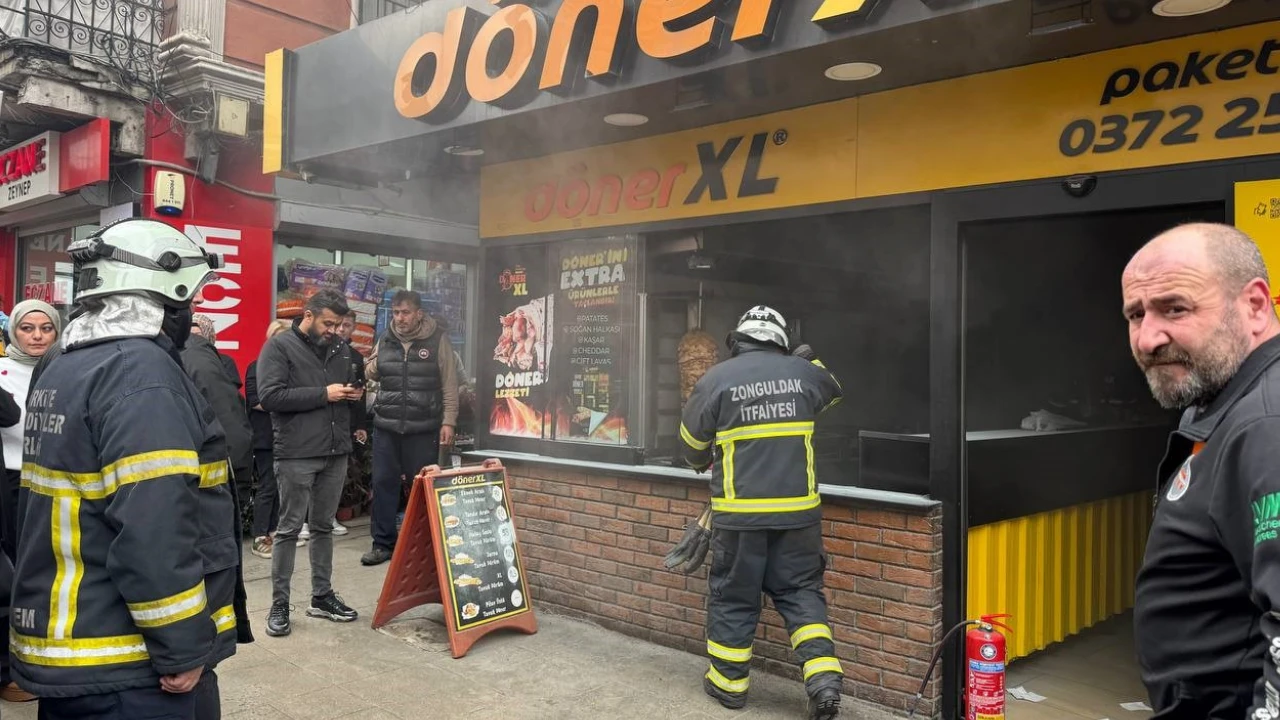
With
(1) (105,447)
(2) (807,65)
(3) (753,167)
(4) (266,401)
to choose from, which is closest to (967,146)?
(2) (807,65)

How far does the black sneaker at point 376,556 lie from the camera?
21.7ft

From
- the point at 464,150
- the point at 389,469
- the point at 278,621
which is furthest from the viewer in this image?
the point at 389,469

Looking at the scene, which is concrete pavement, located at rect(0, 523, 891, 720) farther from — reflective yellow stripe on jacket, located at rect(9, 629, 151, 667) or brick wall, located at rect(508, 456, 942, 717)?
reflective yellow stripe on jacket, located at rect(9, 629, 151, 667)

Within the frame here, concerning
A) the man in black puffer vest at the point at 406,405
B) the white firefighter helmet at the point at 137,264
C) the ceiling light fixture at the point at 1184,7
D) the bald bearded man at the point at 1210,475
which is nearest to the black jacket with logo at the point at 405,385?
the man in black puffer vest at the point at 406,405

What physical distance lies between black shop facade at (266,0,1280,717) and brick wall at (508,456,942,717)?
0.02 m

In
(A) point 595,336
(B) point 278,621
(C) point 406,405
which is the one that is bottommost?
(B) point 278,621

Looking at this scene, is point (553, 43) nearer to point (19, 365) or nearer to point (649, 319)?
point (649, 319)

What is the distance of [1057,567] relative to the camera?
489 cm

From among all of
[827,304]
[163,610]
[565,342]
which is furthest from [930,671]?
[827,304]

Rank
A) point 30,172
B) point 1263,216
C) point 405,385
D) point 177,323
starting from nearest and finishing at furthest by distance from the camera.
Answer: point 177,323, point 1263,216, point 405,385, point 30,172

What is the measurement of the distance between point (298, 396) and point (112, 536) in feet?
9.44

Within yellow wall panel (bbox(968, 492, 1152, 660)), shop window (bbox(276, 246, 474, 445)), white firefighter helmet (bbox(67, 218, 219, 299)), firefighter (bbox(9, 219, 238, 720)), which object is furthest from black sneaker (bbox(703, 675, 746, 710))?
shop window (bbox(276, 246, 474, 445))

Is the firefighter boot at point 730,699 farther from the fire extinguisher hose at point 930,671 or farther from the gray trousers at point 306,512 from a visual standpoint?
the gray trousers at point 306,512

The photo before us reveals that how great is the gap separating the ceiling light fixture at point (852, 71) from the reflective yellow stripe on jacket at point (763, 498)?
1655 millimetres
